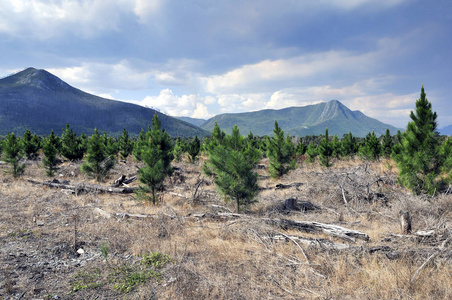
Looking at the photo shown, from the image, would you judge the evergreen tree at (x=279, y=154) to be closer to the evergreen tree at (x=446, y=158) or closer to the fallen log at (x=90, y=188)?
the evergreen tree at (x=446, y=158)

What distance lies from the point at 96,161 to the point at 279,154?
1449 cm

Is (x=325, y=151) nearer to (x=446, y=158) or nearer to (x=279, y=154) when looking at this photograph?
(x=279, y=154)

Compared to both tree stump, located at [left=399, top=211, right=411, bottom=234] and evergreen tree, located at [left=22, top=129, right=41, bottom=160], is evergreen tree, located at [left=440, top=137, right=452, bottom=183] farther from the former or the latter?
evergreen tree, located at [left=22, top=129, right=41, bottom=160]

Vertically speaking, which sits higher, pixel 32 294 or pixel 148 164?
pixel 148 164

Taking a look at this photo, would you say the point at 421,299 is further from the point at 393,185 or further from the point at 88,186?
the point at 88,186

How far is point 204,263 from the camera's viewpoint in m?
5.22

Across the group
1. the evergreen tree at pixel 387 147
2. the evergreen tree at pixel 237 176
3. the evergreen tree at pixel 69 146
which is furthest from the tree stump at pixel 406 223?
the evergreen tree at pixel 69 146

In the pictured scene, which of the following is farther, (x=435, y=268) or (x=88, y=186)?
(x=88, y=186)

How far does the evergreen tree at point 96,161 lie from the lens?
16453 millimetres

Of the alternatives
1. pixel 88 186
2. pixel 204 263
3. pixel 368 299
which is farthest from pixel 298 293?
pixel 88 186

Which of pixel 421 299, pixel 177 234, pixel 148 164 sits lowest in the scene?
pixel 177 234

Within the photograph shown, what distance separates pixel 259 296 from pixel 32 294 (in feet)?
13.8

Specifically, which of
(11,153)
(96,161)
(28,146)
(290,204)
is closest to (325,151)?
(290,204)

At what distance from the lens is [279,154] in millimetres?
18172
